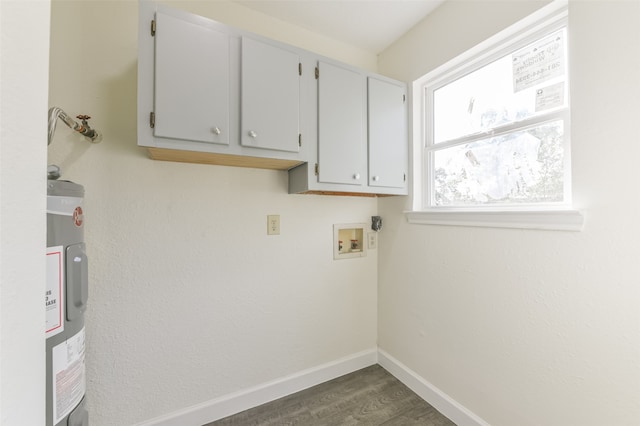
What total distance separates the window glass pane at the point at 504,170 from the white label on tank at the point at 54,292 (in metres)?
1.99

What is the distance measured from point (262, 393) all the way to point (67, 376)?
44.5 inches

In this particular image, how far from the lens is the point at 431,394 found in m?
1.68

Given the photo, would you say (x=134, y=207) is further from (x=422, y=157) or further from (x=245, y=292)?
(x=422, y=157)

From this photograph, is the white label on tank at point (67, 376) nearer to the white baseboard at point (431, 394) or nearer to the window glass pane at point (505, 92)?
the white baseboard at point (431, 394)

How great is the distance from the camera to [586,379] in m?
Answer: 1.07

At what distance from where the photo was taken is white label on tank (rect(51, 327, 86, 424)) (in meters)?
0.83

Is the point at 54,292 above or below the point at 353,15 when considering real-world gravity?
below

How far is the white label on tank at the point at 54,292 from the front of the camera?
800 millimetres

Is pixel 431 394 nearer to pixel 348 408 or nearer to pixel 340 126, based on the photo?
pixel 348 408

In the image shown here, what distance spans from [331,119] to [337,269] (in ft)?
3.62

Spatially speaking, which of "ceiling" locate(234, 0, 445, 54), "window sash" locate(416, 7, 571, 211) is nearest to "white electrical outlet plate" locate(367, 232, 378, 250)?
"window sash" locate(416, 7, 571, 211)

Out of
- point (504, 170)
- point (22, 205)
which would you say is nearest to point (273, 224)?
point (22, 205)

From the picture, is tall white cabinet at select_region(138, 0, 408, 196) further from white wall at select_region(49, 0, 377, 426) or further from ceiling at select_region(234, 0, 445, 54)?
ceiling at select_region(234, 0, 445, 54)

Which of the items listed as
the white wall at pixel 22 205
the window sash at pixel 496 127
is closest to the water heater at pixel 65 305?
the white wall at pixel 22 205
